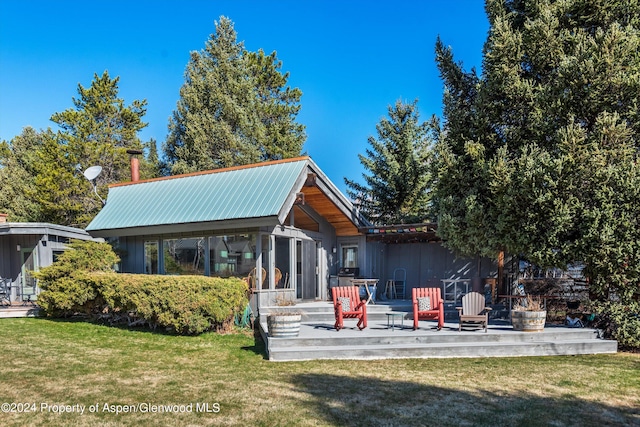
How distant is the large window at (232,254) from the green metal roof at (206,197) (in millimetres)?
791

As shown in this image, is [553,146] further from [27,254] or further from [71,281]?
[27,254]

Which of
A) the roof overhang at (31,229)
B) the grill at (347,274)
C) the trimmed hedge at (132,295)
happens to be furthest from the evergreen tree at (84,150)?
the grill at (347,274)

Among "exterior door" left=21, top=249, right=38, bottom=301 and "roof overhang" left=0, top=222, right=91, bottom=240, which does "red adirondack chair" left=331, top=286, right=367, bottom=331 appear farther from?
"exterior door" left=21, top=249, right=38, bottom=301

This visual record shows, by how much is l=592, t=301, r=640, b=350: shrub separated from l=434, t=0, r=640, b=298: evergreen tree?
10.4 inches

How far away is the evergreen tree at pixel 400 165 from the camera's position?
20922mm

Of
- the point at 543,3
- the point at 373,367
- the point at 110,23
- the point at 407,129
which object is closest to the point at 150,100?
the point at 110,23

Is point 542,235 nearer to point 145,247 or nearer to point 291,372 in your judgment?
point 291,372

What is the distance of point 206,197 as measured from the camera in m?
12.4

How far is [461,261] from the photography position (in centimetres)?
1371

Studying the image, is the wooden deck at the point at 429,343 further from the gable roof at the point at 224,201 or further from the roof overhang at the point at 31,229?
the roof overhang at the point at 31,229

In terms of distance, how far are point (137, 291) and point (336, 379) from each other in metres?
5.41

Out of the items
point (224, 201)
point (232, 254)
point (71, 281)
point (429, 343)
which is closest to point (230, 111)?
point (224, 201)

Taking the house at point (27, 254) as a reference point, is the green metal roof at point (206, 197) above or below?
above

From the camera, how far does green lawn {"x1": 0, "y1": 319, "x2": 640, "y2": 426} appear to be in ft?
16.8
